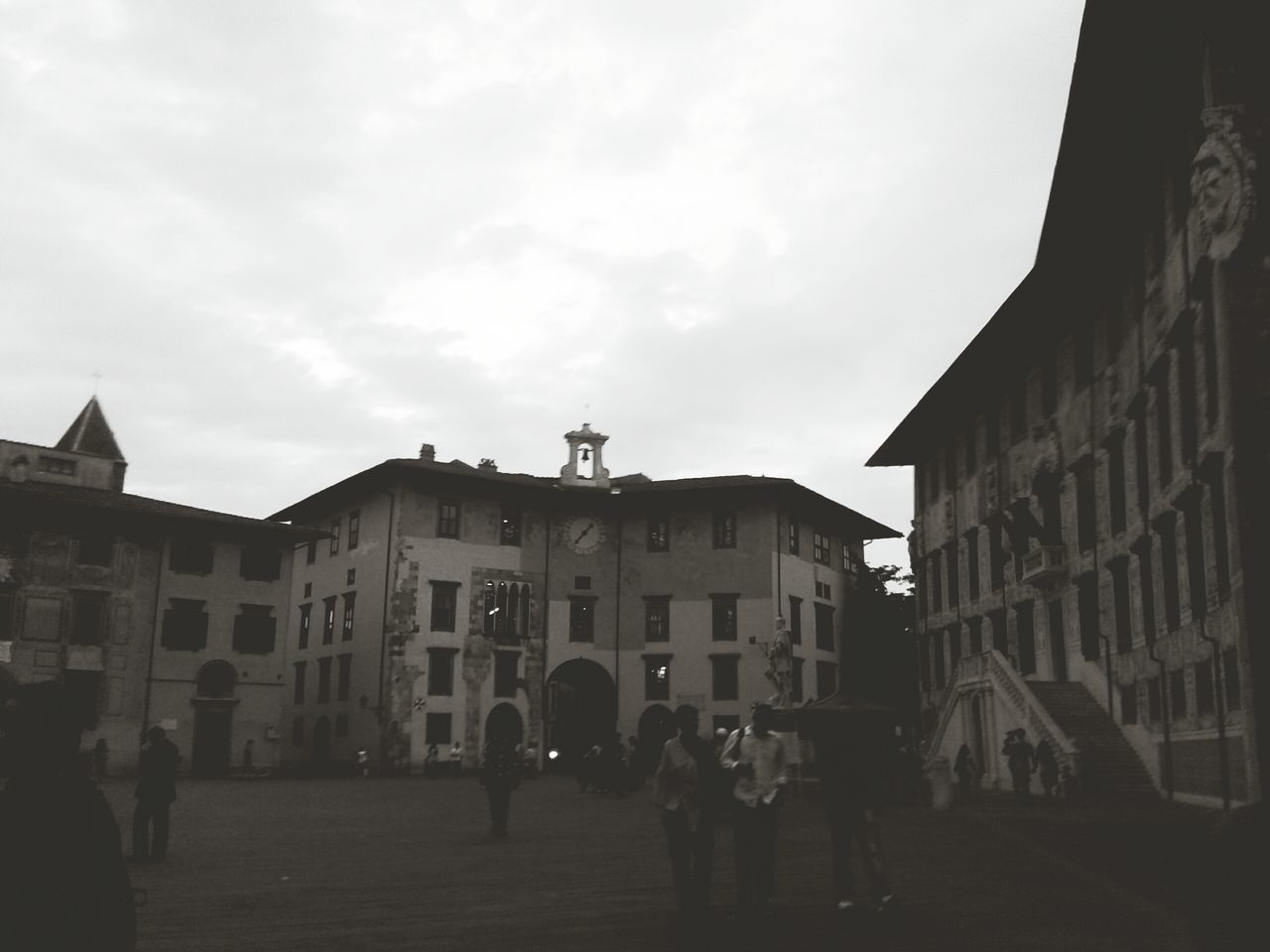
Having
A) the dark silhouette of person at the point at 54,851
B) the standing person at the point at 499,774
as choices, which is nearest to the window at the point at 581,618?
the standing person at the point at 499,774

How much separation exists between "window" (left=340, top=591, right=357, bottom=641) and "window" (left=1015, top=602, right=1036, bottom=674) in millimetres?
28187

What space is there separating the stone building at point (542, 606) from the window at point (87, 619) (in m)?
11.0

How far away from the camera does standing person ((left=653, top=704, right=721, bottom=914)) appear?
33.6 ft

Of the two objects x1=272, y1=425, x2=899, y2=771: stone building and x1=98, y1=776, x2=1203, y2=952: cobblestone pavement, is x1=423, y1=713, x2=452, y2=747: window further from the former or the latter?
x1=98, y1=776, x2=1203, y2=952: cobblestone pavement

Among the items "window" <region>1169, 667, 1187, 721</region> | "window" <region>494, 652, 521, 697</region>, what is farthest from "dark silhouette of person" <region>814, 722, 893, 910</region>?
"window" <region>494, 652, 521, 697</region>

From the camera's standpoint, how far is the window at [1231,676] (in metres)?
20.3

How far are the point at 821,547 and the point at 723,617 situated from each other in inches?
296

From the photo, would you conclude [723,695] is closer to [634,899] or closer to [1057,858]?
[1057,858]

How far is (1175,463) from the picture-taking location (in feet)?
77.4

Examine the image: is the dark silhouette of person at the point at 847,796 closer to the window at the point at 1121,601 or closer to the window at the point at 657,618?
the window at the point at 1121,601

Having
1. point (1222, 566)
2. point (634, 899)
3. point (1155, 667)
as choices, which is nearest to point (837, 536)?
point (1155, 667)

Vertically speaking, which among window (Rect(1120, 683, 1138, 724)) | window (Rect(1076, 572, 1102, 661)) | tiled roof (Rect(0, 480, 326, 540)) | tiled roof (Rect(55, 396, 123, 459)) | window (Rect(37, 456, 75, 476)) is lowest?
window (Rect(1120, 683, 1138, 724))

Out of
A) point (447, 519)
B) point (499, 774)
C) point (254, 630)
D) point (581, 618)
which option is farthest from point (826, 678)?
point (499, 774)

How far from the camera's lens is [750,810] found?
33.7 feet
